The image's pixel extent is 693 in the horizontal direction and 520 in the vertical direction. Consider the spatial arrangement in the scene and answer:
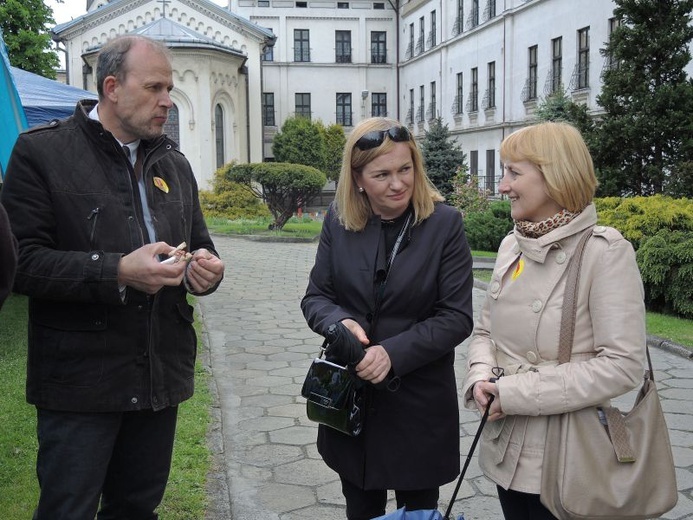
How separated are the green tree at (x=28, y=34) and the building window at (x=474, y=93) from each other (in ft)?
64.6

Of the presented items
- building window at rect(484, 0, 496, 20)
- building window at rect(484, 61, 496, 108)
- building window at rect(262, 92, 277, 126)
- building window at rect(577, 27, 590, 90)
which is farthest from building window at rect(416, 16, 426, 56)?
building window at rect(577, 27, 590, 90)

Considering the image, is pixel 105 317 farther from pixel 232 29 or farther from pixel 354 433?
pixel 232 29

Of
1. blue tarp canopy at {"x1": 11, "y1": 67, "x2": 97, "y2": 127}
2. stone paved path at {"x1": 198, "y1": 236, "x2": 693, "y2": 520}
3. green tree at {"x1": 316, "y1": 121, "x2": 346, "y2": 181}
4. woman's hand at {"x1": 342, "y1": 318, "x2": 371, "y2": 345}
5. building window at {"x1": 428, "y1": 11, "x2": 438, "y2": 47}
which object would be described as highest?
building window at {"x1": 428, "y1": 11, "x2": 438, "y2": 47}

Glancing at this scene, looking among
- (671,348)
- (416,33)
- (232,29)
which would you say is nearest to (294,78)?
(416,33)

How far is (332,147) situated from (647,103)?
33.4 m

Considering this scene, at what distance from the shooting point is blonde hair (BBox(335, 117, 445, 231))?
2945 millimetres

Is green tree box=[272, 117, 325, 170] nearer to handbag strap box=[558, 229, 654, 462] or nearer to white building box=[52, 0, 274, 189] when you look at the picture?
white building box=[52, 0, 274, 189]

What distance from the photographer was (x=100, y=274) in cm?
264

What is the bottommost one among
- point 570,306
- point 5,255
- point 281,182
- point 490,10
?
point 570,306

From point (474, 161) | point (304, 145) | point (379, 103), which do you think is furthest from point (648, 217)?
point (379, 103)

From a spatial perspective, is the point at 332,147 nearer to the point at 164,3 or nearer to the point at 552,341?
the point at 164,3

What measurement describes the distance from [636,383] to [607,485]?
0.34 m

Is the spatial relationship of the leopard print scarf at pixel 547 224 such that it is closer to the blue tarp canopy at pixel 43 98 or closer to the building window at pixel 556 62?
the blue tarp canopy at pixel 43 98

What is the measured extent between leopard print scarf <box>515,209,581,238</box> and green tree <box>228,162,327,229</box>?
21.1m
